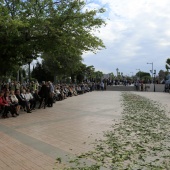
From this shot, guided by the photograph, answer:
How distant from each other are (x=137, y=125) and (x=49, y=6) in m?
9.18

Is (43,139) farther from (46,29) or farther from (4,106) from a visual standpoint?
(46,29)

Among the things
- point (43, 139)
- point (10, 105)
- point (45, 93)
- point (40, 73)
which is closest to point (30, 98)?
point (45, 93)

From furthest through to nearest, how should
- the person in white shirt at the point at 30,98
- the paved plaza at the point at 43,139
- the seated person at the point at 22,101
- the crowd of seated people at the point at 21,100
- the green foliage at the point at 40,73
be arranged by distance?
the green foliage at the point at 40,73 → the person in white shirt at the point at 30,98 → the seated person at the point at 22,101 → the crowd of seated people at the point at 21,100 → the paved plaza at the point at 43,139

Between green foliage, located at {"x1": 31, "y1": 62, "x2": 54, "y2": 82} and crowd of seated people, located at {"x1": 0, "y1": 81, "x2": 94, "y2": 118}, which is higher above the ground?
green foliage, located at {"x1": 31, "y1": 62, "x2": 54, "y2": 82}

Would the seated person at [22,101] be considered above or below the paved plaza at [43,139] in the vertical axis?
above

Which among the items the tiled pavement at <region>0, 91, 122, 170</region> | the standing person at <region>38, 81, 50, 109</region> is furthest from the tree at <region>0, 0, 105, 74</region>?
the tiled pavement at <region>0, 91, 122, 170</region>

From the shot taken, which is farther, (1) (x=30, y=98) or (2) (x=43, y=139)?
(1) (x=30, y=98)

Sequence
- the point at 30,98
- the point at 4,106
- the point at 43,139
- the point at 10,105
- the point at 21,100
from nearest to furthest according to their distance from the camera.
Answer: the point at 43,139
the point at 4,106
the point at 10,105
the point at 21,100
the point at 30,98

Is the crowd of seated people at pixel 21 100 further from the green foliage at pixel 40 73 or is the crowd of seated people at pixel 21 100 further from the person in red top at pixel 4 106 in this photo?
the green foliage at pixel 40 73

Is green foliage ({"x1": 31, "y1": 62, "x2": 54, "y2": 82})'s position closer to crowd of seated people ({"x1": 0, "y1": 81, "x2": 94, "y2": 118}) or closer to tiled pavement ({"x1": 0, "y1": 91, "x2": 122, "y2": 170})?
crowd of seated people ({"x1": 0, "y1": 81, "x2": 94, "y2": 118})

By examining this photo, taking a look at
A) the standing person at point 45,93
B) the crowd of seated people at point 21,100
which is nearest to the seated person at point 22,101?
the crowd of seated people at point 21,100

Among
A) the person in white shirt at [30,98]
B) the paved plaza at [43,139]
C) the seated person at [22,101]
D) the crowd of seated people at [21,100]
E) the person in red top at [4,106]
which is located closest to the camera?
the paved plaza at [43,139]

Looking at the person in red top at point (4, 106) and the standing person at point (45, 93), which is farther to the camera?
the standing person at point (45, 93)

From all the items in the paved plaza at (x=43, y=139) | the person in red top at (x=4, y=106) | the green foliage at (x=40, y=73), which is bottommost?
the paved plaza at (x=43, y=139)
